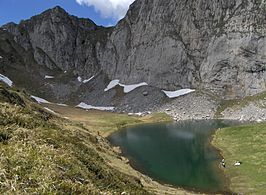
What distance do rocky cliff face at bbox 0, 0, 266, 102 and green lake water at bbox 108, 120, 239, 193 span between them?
118 ft

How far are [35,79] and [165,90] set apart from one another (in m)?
80.6

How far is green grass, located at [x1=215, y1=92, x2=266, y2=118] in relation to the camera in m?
126

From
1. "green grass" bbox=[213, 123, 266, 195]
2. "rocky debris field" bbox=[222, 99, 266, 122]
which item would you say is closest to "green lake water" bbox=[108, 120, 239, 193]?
"green grass" bbox=[213, 123, 266, 195]

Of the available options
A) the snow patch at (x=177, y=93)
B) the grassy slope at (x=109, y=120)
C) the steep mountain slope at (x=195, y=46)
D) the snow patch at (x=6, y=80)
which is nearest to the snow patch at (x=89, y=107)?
the grassy slope at (x=109, y=120)

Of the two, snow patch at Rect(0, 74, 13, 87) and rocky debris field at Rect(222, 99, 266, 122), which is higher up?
snow patch at Rect(0, 74, 13, 87)

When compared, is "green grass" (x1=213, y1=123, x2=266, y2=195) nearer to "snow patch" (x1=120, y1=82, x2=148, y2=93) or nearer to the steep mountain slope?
the steep mountain slope

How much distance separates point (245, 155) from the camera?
6156 centimetres

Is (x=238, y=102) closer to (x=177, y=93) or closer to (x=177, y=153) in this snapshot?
(x=177, y=93)

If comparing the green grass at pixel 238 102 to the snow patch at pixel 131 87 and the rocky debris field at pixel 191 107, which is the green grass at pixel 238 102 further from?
the snow patch at pixel 131 87

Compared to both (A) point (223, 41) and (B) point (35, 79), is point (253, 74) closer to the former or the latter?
(A) point (223, 41)

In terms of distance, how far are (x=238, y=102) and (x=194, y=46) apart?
37.4m

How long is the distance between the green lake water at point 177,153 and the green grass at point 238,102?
52.3 feet

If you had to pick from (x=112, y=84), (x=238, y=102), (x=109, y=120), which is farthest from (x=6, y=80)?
(x=238, y=102)

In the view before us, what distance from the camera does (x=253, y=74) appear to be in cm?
13750
